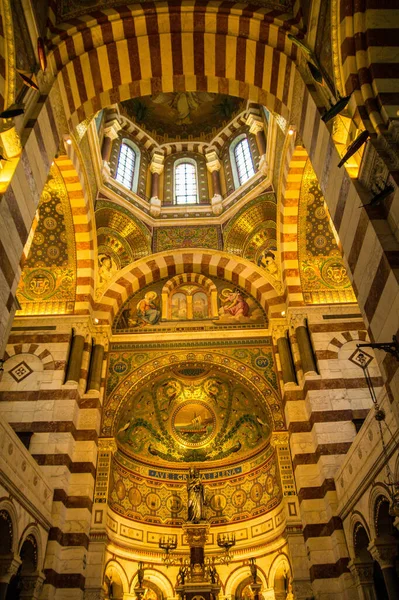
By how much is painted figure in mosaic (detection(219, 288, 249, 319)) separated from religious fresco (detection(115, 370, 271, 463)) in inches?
75.3

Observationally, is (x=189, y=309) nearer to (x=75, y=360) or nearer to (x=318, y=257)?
A: (x=75, y=360)

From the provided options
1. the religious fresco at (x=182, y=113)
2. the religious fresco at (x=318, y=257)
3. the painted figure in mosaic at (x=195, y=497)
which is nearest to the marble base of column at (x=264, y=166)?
the religious fresco at (x=318, y=257)

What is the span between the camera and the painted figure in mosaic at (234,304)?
15008 millimetres

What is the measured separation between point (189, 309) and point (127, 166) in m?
5.95

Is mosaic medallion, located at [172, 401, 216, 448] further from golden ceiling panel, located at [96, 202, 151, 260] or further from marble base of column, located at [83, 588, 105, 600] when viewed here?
golden ceiling panel, located at [96, 202, 151, 260]

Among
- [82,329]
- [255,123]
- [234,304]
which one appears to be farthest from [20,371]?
[255,123]

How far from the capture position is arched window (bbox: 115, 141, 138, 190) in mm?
16984

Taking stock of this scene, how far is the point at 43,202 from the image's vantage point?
45.3 ft

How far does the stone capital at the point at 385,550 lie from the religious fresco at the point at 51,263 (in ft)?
30.9

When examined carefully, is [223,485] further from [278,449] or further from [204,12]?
[204,12]

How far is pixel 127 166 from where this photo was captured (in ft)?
57.9

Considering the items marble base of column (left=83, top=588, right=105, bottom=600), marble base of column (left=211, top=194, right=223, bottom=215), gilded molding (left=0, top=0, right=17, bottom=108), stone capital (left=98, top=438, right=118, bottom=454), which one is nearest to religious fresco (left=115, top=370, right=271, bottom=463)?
stone capital (left=98, top=438, right=118, bottom=454)

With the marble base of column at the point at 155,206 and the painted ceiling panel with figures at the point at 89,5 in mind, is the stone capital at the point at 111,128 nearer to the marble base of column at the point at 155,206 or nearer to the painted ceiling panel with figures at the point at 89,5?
the marble base of column at the point at 155,206

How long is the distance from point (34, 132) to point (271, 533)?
1084 cm
